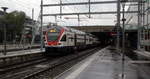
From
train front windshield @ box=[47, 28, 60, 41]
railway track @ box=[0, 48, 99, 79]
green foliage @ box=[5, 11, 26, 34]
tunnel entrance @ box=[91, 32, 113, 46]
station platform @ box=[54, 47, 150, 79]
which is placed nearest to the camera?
station platform @ box=[54, 47, 150, 79]

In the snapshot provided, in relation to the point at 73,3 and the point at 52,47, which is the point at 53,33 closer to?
the point at 52,47

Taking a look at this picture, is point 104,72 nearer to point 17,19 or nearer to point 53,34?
point 53,34

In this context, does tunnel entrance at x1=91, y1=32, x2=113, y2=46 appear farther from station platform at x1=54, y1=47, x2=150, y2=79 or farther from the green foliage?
station platform at x1=54, y1=47, x2=150, y2=79

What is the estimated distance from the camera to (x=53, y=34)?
79.9ft

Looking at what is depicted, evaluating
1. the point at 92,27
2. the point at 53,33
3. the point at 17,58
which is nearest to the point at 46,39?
the point at 53,33

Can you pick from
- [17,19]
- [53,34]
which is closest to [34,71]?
[53,34]

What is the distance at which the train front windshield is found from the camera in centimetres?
2412

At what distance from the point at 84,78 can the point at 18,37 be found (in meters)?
78.3

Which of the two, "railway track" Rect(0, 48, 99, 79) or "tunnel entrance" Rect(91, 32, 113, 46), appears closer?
"railway track" Rect(0, 48, 99, 79)

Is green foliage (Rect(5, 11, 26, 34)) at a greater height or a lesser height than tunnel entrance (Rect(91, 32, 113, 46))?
greater

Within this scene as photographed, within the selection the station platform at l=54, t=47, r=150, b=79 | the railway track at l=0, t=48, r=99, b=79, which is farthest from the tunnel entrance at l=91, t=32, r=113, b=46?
the railway track at l=0, t=48, r=99, b=79

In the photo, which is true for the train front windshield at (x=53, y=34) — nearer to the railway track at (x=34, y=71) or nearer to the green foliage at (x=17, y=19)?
the railway track at (x=34, y=71)

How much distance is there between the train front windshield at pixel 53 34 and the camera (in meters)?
24.1

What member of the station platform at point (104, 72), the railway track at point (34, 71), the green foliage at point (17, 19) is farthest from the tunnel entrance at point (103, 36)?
the railway track at point (34, 71)
